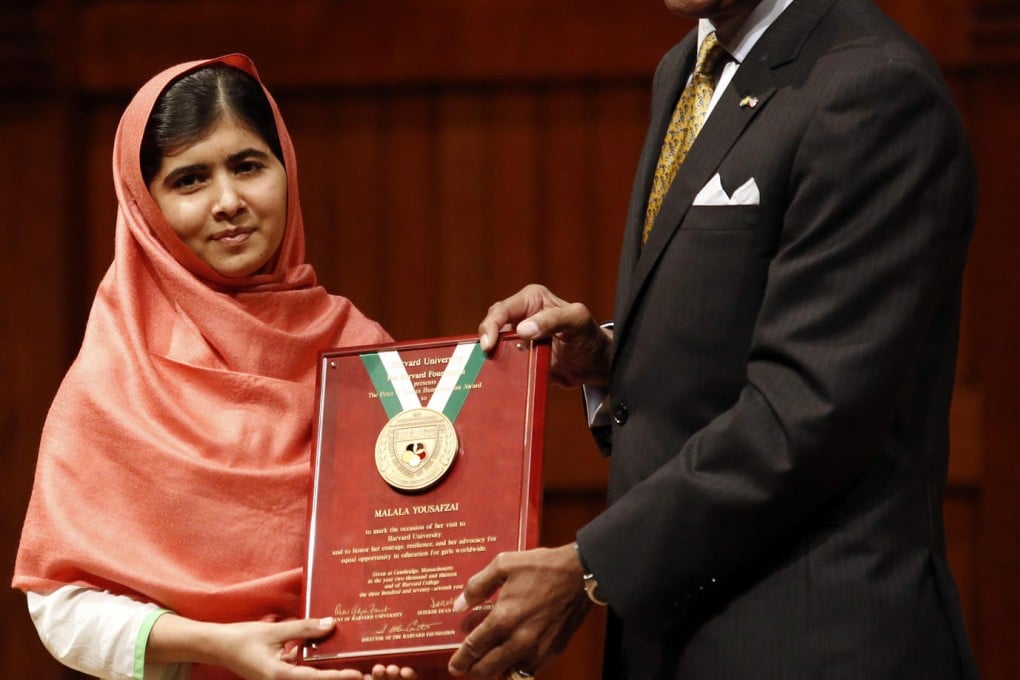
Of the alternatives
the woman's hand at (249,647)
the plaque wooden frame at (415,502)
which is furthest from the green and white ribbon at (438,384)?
the woman's hand at (249,647)

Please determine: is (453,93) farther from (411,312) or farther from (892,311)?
(892,311)

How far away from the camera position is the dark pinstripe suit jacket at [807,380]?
4.73 ft

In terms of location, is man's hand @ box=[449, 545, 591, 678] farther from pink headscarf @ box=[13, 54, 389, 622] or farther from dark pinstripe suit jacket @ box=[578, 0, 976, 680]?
pink headscarf @ box=[13, 54, 389, 622]

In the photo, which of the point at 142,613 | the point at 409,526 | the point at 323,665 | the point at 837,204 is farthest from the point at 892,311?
the point at 142,613

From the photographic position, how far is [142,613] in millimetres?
1764

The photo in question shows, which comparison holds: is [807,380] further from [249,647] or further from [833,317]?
[249,647]

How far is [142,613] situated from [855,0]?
118 centimetres

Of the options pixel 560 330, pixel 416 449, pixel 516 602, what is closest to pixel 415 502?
pixel 416 449

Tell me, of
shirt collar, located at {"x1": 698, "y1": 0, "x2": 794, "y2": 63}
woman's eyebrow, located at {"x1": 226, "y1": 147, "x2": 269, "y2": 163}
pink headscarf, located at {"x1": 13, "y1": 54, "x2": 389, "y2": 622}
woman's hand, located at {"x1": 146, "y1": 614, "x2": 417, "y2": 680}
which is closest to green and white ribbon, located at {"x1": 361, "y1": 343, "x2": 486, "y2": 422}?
pink headscarf, located at {"x1": 13, "y1": 54, "x2": 389, "y2": 622}

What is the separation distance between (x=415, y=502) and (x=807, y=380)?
543mm

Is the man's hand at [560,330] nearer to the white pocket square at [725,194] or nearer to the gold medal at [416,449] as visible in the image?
the gold medal at [416,449]

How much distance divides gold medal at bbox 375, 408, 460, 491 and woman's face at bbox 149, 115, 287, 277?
391mm

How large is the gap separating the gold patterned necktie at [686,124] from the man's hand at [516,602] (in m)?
0.42

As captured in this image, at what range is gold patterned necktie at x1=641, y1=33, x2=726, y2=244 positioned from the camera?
5.65 ft
